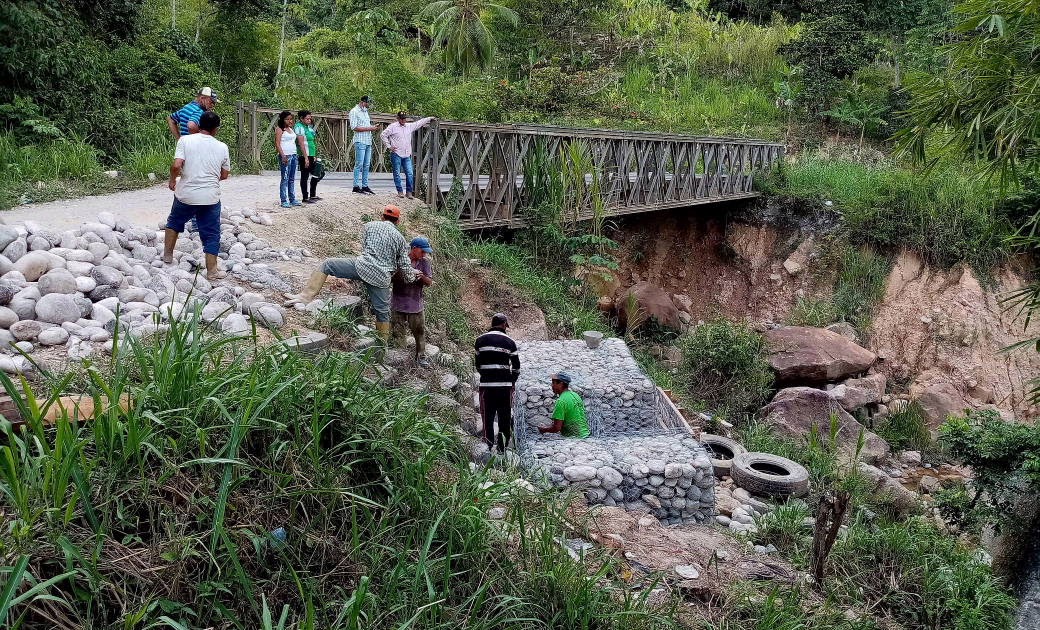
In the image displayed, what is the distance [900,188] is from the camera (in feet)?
56.7

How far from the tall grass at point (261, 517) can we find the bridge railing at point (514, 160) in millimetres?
7056

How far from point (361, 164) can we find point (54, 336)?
19.4 feet

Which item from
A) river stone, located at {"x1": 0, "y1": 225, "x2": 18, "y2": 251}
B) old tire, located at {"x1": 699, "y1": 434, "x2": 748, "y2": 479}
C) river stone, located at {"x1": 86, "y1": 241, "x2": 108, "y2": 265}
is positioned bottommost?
old tire, located at {"x1": 699, "y1": 434, "x2": 748, "y2": 479}

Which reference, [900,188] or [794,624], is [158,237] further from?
[900,188]

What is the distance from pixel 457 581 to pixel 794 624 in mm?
1879

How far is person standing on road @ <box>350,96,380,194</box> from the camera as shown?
10000 mm

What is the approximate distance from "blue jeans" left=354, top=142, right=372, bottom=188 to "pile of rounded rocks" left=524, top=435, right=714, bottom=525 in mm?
5236

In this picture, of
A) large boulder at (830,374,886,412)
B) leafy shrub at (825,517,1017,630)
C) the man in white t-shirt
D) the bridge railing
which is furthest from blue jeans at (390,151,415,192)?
large boulder at (830,374,886,412)

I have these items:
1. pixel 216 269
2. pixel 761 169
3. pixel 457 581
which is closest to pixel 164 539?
pixel 457 581

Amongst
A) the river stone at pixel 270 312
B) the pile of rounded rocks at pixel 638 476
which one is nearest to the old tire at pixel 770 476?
the pile of rounded rocks at pixel 638 476

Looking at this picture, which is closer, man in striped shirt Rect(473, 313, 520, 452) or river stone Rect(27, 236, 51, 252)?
river stone Rect(27, 236, 51, 252)

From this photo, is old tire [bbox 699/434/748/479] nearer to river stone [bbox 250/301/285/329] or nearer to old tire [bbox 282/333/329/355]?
old tire [bbox 282/333/329/355]

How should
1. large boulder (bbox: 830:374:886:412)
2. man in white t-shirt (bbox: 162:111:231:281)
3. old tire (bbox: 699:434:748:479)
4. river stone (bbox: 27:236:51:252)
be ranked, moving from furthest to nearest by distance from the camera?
large boulder (bbox: 830:374:886:412) → old tire (bbox: 699:434:748:479) → man in white t-shirt (bbox: 162:111:231:281) → river stone (bbox: 27:236:51:252)

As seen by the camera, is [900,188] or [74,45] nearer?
[74,45]
